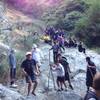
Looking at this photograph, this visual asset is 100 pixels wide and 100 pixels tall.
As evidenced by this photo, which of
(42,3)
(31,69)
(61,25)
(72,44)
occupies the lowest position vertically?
(31,69)

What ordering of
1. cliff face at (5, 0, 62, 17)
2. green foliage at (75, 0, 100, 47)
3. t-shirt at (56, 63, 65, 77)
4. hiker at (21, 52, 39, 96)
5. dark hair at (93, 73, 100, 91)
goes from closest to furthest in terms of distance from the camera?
dark hair at (93, 73, 100, 91) < hiker at (21, 52, 39, 96) < t-shirt at (56, 63, 65, 77) < green foliage at (75, 0, 100, 47) < cliff face at (5, 0, 62, 17)

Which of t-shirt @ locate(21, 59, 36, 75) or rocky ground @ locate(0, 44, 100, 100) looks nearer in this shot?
t-shirt @ locate(21, 59, 36, 75)

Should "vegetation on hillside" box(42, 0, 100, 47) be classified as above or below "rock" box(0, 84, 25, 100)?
above

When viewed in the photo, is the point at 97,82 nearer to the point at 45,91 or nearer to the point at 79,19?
the point at 45,91

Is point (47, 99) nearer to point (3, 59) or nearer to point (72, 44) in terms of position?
point (3, 59)

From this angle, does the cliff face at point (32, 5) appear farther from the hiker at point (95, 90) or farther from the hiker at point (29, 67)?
the hiker at point (95, 90)

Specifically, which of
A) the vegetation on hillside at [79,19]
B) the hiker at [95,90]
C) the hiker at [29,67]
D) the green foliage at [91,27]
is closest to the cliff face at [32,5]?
the vegetation on hillside at [79,19]

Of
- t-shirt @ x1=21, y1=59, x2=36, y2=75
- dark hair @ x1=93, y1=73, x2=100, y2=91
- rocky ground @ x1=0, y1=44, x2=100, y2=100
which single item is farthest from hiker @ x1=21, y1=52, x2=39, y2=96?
dark hair @ x1=93, y1=73, x2=100, y2=91

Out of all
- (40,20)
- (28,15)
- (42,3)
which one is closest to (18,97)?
(40,20)

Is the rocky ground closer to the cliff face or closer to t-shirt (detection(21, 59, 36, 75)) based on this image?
t-shirt (detection(21, 59, 36, 75))

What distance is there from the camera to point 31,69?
11.2 metres

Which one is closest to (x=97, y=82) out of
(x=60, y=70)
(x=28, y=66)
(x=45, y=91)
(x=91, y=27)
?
(x=28, y=66)

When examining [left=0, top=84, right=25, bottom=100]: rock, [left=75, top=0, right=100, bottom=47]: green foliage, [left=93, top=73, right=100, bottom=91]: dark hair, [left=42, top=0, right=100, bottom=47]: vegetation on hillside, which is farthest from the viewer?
[left=42, top=0, right=100, bottom=47]: vegetation on hillside

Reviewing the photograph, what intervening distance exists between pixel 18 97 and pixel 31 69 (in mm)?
1788
